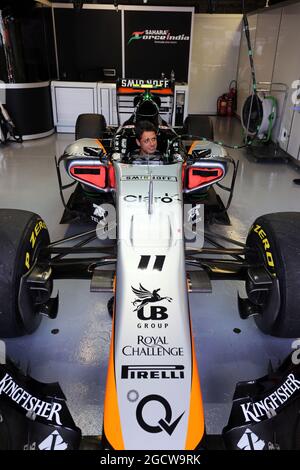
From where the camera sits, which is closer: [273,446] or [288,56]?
[273,446]

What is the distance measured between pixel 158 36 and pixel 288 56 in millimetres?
3259

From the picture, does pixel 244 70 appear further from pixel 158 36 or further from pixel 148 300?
pixel 148 300

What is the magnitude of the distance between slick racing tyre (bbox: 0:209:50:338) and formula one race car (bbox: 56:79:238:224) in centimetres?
71

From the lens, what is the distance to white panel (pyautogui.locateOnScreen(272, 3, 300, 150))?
5375 millimetres

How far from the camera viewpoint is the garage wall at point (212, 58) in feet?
30.3

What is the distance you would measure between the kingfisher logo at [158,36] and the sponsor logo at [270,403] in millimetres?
7924

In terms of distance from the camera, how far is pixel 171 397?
1318 millimetres

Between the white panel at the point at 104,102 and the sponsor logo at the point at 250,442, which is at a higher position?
the white panel at the point at 104,102

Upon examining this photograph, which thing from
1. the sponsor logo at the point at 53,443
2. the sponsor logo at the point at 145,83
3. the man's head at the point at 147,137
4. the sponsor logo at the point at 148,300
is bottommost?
the sponsor logo at the point at 53,443

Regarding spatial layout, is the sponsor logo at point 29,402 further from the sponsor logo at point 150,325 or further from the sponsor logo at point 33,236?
the sponsor logo at point 33,236

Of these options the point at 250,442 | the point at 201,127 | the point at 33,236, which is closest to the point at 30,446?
the point at 250,442

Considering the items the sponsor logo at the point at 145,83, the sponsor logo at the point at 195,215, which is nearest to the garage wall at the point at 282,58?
the sponsor logo at the point at 145,83

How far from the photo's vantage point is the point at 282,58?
593cm

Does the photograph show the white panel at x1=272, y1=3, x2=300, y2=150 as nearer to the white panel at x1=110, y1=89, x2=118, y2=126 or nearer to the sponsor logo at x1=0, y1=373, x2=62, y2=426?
the white panel at x1=110, y1=89, x2=118, y2=126
